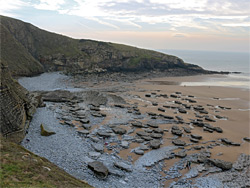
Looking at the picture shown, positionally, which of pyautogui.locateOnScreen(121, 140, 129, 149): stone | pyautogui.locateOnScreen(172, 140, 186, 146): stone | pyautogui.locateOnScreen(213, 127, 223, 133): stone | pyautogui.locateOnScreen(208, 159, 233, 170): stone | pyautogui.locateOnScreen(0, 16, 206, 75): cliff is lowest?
pyautogui.locateOnScreen(121, 140, 129, 149): stone

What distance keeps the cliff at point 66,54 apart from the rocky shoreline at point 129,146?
140ft

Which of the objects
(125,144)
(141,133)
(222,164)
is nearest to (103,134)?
(125,144)

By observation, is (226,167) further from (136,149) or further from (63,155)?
(63,155)

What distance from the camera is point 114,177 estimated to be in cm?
1714

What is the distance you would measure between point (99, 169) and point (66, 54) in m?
75.3

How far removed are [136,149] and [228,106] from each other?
103 feet

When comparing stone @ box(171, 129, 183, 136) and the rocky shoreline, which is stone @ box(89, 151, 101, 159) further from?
stone @ box(171, 129, 183, 136)

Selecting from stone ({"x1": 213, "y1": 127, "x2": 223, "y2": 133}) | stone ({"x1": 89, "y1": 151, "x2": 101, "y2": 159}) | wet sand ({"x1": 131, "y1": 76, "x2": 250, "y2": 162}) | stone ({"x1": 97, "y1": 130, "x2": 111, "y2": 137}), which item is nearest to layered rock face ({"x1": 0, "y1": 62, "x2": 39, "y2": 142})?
stone ({"x1": 89, "y1": 151, "x2": 101, "y2": 159})

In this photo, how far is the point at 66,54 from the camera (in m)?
85.2

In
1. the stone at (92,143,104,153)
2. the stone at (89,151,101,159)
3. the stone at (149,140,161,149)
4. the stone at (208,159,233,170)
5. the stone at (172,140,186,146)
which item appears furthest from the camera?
the stone at (172,140,186,146)

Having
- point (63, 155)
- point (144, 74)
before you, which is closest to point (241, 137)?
point (63, 155)

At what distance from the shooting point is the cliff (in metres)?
68.9

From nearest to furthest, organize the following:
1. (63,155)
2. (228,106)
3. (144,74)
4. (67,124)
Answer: (63,155) → (67,124) → (228,106) → (144,74)

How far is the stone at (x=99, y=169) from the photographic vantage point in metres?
16.8
